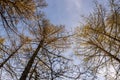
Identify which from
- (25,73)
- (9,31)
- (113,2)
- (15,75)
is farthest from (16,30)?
(113,2)

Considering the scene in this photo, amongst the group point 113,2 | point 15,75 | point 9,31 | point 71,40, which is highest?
point 113,2

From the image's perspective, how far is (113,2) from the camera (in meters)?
8.74

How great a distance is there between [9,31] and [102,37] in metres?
4.51

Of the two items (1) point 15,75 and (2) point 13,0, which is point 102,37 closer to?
(1) point 15,75

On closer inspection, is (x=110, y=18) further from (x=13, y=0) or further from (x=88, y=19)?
(x=13, y=0)

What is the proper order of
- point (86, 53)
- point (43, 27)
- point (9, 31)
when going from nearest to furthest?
point (9, 31), point (86, 53), point (43, 27)

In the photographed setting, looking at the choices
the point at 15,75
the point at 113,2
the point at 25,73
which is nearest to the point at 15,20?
the point at 25,73

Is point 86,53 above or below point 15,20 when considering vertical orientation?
below

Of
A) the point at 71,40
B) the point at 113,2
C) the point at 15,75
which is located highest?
the point at 113,2

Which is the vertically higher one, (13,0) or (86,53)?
(13,0)

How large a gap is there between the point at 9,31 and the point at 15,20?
1.51ft

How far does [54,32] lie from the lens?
12938mm

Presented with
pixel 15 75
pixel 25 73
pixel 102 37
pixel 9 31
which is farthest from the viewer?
pixel 102 37

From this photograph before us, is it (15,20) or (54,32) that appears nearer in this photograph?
(15,20)
